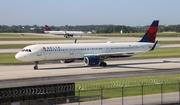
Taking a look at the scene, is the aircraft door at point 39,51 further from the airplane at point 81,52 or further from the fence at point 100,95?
the fence at point 100,95

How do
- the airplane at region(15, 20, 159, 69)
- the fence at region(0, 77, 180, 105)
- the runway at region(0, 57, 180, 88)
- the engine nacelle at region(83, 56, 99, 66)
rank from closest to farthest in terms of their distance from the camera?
the fence at region(0, 77, 180, 105) → the runway at region(0, 57, 180, 88) → the airplane at region(15, 20, 159, 69) → the engine nacelle at region(83, 56, 99, 66)

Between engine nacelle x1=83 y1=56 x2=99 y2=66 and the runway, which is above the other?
engine nacelle x1=83 y1=56 x2=99 y2=66

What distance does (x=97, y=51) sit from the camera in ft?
199

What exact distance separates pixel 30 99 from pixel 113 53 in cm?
3247

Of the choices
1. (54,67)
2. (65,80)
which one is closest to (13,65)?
(54,67)

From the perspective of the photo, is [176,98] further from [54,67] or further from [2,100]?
[54,67]

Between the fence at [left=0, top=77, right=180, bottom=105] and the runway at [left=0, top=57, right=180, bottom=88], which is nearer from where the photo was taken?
the fence at [left=0, top=77, right=180, bottom=105]

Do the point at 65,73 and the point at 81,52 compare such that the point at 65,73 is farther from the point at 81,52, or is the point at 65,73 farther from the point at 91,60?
the point at 81,52

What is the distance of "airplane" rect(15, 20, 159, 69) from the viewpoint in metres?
54.8

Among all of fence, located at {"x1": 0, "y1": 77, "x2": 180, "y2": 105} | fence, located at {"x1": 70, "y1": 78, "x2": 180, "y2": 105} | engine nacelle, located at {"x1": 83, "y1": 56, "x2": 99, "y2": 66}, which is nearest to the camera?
fence, located at {"x1": 0, "y1": 77, "x2": 180, "y2": 105}

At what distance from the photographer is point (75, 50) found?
5806 centimetres

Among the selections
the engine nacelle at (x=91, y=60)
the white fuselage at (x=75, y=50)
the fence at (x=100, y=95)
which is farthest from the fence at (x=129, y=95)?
the white fuselage at (x=75, y=50)

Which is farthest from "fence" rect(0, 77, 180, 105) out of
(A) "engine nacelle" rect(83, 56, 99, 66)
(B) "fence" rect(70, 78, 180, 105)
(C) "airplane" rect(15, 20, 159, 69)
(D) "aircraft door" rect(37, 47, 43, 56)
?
(C) "airplane" rect(15, 20, 159, 69)

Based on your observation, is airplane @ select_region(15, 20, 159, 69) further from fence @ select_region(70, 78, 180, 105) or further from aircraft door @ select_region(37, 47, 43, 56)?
fence @ select_region(70, 78, 180, 105)
